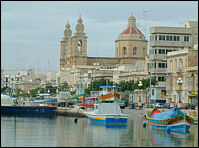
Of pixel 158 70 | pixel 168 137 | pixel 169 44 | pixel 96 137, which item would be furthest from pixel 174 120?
pixel 158 70

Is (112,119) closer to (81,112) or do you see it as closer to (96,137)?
(96,137)

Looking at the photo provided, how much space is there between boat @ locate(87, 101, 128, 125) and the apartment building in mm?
38854

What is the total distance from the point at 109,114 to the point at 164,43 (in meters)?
43.2

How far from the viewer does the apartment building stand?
116688 mm

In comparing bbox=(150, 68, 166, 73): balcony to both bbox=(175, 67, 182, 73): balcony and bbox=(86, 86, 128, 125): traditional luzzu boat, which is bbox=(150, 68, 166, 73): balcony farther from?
bbox=(86, 86, 128, 125): traditional luzzu boat

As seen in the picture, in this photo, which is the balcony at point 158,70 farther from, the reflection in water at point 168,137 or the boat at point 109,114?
the reflection in water at point 168,137

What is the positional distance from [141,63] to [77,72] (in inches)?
818

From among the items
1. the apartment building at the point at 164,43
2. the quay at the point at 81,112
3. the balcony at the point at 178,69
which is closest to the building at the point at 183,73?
the balcony at the point at 178,69

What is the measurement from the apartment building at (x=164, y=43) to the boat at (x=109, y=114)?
3885cm

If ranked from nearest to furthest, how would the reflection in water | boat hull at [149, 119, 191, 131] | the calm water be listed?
the calm water, the reflection in water, boat hull at [149, 119, 191, 131]

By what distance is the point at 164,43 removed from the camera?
117 m

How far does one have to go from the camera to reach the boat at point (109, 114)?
75500mm

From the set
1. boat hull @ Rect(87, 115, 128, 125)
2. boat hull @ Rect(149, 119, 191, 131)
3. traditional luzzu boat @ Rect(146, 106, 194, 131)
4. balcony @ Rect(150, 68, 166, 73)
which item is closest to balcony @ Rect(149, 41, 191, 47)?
balcony @ Rect(150, 68, 166, 73)

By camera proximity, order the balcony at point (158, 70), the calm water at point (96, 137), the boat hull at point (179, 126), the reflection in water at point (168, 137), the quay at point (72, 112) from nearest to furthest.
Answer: the calm water at point (96, 137) < the reflection in water at point (168, 137) < the boat hull at point (179, 126) < the quay at point (72, 112) < the balcony at point (158, 70)
